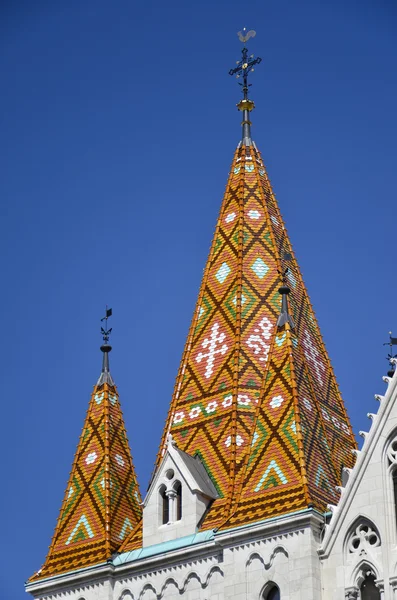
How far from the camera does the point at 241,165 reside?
123 ft

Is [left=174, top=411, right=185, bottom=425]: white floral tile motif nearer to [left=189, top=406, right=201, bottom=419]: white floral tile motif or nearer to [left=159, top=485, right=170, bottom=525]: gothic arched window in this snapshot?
[left=189, top=406, right=201, bottom=419]: white floral tile motif

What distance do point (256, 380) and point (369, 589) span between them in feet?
18.9

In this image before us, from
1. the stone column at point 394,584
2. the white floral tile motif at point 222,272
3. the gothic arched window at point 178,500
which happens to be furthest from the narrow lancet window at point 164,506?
the stone column at point 394,584

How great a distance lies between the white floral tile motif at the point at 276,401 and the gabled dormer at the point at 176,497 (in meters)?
1.85

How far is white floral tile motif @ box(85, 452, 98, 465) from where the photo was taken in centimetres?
3424

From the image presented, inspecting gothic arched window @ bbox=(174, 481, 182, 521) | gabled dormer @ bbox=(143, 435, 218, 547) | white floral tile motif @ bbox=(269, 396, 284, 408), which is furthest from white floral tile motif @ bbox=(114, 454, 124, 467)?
white floral tile motif @ bbox=(269, 396, 284, 408)

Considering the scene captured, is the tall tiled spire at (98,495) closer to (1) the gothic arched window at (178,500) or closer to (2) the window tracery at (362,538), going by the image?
(1) the gothic arched window at (178,500)

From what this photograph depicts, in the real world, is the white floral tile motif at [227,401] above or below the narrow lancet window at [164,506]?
above

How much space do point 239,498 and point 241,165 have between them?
911cm

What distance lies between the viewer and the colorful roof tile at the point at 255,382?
30703 millimetres

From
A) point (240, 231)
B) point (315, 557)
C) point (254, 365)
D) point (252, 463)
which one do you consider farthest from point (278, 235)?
point (315, 557)

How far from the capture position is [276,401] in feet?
104

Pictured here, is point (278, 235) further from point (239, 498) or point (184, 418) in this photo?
point (239, 498)

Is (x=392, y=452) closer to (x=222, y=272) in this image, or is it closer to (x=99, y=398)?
(x=222, y=272)
